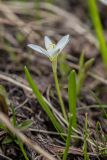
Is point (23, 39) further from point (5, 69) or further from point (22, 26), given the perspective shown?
point (5, 69)

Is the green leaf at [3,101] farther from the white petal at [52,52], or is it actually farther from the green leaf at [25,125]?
the white petal at [52,52]

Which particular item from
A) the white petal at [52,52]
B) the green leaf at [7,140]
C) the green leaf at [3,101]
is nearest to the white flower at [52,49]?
the white petal at [52,52]

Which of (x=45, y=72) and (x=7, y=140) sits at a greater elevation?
(x=45, y=72)

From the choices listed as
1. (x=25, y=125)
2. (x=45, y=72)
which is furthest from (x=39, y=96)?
(x=45, y=72)

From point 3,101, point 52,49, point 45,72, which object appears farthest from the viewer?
point 45,72

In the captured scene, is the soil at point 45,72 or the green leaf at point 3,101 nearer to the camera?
the green leaf at point 3,101

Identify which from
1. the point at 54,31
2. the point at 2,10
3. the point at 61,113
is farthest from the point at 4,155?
the point at 54,31

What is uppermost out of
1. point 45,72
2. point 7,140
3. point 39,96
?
point 45,72

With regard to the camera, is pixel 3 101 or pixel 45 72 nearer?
pixel 3 101

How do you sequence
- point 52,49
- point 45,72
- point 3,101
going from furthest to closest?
point 45,72
point 52,49
point 3,101

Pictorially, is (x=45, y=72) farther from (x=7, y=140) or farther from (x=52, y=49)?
(x=7, y=140)

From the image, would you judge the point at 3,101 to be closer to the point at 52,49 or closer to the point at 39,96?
the point at 39,96
